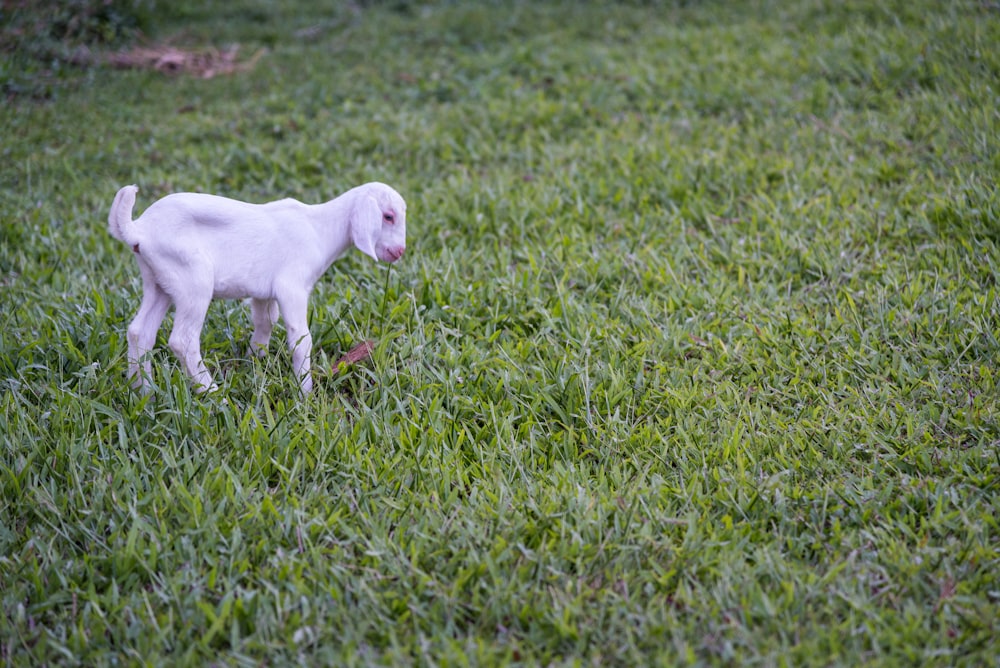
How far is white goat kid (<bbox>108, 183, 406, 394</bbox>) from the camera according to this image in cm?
296

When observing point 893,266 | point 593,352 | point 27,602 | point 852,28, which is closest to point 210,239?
point 27,602

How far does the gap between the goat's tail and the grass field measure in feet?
1.77

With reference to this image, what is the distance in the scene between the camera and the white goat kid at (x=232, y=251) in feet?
9.70

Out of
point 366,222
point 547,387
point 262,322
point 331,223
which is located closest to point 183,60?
point 262,322

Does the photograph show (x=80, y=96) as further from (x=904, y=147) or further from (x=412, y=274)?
(x=904, y=147)

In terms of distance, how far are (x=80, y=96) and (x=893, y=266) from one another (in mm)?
5609

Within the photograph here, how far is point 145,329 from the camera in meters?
3.11

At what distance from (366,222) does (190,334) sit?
0.72 m

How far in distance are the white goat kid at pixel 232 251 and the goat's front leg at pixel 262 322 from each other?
131mm

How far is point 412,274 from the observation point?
4.18 m

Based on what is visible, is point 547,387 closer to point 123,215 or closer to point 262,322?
point 262,322

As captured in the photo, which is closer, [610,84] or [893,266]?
[893,266]

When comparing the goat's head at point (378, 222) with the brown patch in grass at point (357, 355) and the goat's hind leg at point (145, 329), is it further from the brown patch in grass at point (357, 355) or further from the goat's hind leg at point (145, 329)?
the goat's hind leg at point (145, 329)

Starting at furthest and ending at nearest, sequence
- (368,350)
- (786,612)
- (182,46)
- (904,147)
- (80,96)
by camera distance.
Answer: (182,46) → (80,96) → (904,147) → (368,350) → (786,612)
